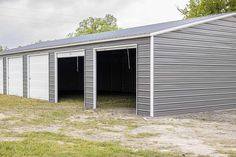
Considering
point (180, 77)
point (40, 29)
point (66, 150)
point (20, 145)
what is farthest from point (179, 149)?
point (40, 29)

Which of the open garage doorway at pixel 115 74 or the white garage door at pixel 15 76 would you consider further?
the open garage doorway at pixel 115 74

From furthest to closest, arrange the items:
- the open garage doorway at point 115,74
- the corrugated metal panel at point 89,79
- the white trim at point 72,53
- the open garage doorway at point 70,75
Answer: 1. the open garage doorway at point 70,75
2. the open garage doorway at point 115,74
3. the white trim at point 72,53
4. the corrugated metal panel at point 89,79

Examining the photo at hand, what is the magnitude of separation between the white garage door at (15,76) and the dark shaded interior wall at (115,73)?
5.35 meters

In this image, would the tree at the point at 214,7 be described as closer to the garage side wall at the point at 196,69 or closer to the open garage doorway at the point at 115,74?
the open garage doorway at the point at 115,74

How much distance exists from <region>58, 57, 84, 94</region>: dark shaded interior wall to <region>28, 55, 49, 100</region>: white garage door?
6869 mm

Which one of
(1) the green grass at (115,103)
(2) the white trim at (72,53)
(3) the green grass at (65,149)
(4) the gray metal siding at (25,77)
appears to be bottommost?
(1) the green grass at (115,103)

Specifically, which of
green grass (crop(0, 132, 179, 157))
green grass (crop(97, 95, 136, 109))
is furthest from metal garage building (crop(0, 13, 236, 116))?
green grass (crop(0, 132, 179, 157))

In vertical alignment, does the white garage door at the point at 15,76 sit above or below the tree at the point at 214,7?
below

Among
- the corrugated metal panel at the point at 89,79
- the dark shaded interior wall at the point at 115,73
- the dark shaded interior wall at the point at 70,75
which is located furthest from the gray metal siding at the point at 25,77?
the dark shaded interior wall at the point at 70,75

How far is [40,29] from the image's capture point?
4191 centimetres

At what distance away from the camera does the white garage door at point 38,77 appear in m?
16.1

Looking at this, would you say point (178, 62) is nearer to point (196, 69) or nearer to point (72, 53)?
point (196, 69)

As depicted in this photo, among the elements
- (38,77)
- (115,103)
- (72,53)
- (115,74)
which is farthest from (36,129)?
(115,74)

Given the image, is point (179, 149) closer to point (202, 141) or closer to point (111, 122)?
point (202, 141)
